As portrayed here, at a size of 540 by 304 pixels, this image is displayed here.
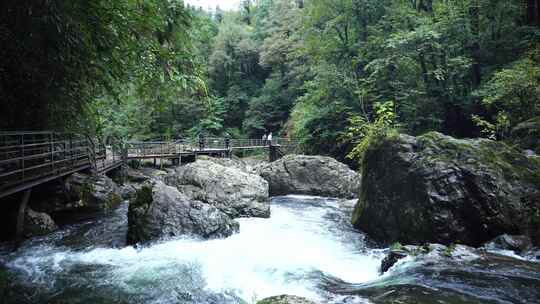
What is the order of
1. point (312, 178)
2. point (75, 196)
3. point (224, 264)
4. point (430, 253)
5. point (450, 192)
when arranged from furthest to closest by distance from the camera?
point (312, 178) < point (75, 196) < point (450, 192) < point (224, 264) < point (430, 253)

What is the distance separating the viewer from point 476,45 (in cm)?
1490

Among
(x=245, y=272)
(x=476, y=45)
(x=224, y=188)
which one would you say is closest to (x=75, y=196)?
(x=224, y=188)

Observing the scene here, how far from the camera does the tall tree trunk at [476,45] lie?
14.6 metres

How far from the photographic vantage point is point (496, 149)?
7.17 m

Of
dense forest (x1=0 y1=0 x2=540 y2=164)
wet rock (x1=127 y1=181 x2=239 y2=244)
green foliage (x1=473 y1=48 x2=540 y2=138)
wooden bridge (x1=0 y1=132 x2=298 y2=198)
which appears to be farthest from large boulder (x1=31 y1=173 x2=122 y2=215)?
green foliage (x1=473 y1=48 x2=540 y2=138)

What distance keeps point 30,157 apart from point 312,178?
1020cm

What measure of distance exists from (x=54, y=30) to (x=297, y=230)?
23.4 feet

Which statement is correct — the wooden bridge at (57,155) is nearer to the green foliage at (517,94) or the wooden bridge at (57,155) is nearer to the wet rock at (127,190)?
the wet rock at (127,190)

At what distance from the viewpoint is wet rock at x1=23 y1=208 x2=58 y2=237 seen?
792cm

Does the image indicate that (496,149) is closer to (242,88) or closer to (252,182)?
(252,182)

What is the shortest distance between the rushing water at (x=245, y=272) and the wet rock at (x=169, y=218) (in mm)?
276

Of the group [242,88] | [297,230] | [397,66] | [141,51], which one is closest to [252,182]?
[297,230]

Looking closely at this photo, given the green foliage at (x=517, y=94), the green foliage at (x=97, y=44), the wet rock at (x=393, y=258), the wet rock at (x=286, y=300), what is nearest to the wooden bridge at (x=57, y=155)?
the green foliage at (x=97, y=44)

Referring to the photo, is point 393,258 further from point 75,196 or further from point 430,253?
point 75,196
